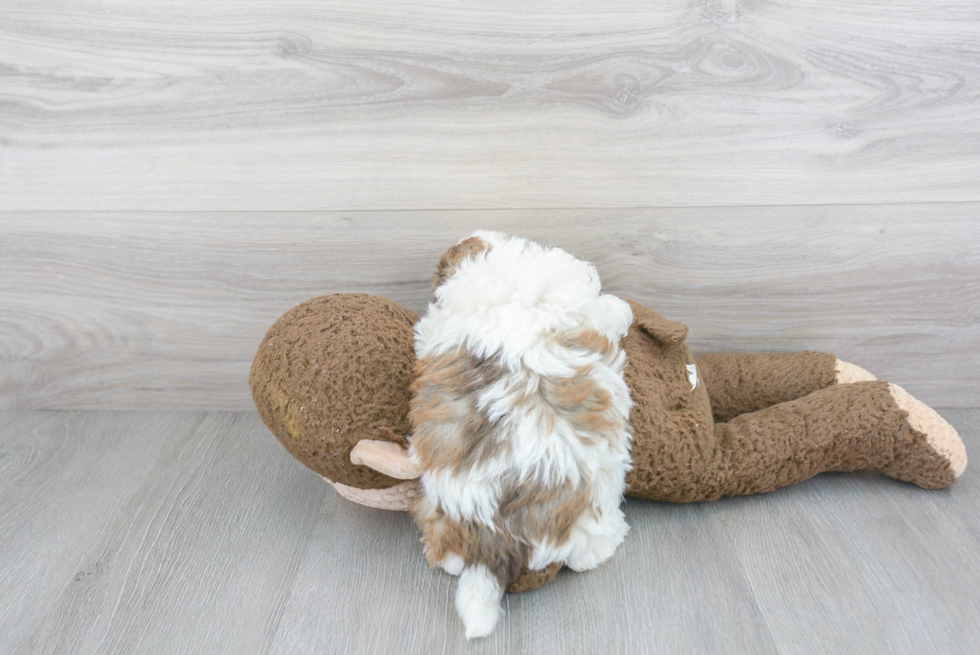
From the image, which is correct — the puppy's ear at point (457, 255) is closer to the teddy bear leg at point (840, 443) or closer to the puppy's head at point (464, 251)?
the puppy's head at point (464, 251)

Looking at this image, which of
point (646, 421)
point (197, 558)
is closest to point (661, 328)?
point (646, 421)

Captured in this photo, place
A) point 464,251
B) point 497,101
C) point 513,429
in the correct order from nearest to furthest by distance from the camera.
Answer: point 513,429 → point 464,251 → point 497,101

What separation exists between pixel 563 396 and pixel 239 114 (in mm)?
632

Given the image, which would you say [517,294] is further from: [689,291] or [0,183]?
[0,183]

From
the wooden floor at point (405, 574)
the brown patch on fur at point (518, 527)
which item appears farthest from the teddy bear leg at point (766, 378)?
the brown patch on fur at point (518, 527)

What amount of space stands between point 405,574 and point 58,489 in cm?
57

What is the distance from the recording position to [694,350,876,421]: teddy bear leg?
96 centimetres

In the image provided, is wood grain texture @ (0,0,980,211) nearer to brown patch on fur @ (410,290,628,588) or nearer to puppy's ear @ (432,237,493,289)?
puppy's ear @ (432,237,493,289)

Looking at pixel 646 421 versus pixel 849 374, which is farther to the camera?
pixel 849 374

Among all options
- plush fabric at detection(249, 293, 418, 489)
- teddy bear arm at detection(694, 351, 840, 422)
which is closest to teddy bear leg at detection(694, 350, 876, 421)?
teddy bear arm at detection(694, 351, 840, 422)

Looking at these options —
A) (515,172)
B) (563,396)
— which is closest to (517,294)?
(563,396)

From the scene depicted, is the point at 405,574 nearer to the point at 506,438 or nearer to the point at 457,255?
the point at 506,438

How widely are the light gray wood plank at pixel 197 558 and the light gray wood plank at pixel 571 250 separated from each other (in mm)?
188

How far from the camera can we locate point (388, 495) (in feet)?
2.67
